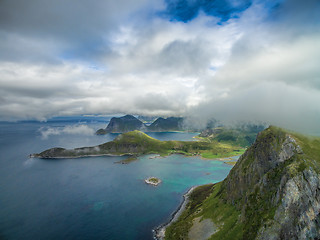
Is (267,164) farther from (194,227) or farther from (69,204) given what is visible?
(69,204)

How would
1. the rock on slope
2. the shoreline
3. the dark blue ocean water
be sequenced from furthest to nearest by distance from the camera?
1. the dark blue ocean water
2. the shoreline
3. the rock on slope

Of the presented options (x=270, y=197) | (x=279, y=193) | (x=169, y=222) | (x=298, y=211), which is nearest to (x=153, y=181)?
(x=169, y=222)

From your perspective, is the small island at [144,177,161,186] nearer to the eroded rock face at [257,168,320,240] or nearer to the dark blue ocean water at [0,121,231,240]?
the dark blue ocean water at [0,121,231,240]

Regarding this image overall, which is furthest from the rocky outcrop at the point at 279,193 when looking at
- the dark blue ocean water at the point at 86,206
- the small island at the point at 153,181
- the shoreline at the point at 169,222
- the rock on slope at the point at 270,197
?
the small island at the point at 153,181

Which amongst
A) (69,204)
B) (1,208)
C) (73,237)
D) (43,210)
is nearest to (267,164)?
(73,237)

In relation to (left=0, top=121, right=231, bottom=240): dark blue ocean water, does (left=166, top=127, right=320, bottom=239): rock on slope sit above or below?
above

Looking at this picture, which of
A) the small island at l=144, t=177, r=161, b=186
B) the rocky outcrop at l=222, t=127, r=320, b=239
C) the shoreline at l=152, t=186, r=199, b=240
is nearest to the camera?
the rocky outcrop at l=222, t=127, r=320, b=239

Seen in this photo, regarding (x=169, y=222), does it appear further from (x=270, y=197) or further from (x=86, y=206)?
(x=86, y=206)

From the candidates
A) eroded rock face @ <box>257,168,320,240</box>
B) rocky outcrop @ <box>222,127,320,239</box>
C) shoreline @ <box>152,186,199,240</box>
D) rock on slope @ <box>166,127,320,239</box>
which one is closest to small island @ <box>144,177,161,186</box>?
shoreline @ <box>152,186,199,240</box>

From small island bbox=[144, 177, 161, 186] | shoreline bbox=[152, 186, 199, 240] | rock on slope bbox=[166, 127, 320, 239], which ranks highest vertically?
rock on slope bbox=[166, 127, 320, 239]
